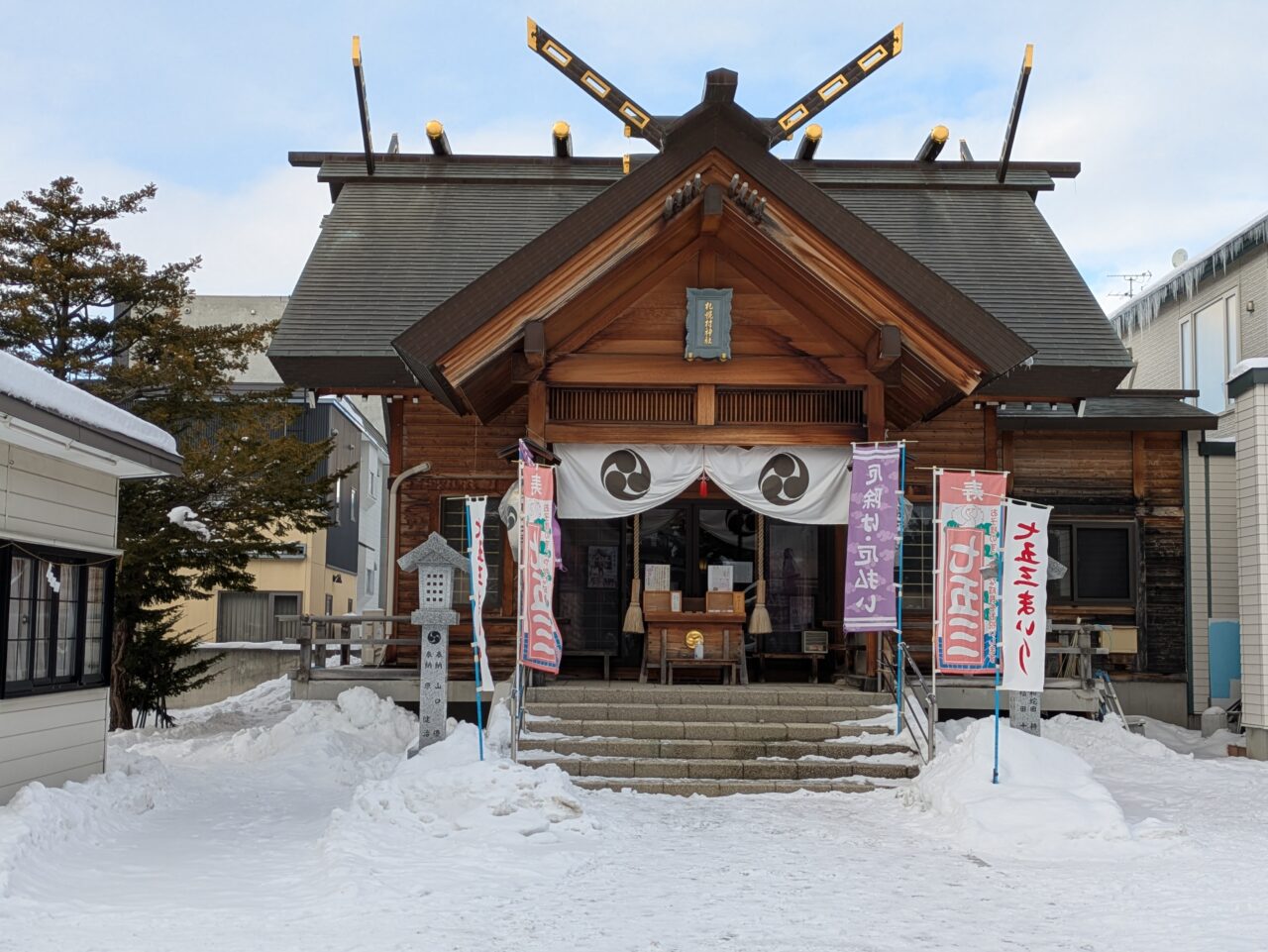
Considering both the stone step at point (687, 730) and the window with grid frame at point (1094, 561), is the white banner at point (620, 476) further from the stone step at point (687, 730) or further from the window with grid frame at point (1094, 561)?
the window with grid frame at point (1094, 561)

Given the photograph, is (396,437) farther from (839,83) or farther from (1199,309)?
(1199,309)

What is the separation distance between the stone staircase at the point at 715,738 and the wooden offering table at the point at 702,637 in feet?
3.02

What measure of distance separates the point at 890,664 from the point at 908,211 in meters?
8.45

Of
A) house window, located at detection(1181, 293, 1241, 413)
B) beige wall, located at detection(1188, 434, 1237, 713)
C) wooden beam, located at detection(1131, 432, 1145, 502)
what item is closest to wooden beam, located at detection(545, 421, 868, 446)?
wooden beam, located at detection(1131, 432, 1145, 502)

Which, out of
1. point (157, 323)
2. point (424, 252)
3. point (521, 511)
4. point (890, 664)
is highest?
point (424, 252)

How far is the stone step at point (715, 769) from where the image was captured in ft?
36.6

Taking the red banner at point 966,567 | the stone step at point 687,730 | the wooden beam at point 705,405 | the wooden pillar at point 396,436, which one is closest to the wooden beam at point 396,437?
the wooden pillar at point 396,436

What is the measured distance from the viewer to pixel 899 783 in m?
11.0

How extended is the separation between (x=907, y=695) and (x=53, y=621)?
323 inches

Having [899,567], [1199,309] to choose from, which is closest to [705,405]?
[899,567]

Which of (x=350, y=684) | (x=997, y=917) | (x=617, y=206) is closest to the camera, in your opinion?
(x=997, y=917)

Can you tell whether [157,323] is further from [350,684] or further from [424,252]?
[350,684]

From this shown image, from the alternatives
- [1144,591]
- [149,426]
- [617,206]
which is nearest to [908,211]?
[1144,591]

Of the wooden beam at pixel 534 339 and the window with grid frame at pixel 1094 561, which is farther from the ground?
the wooden beam at pixel 534 339
